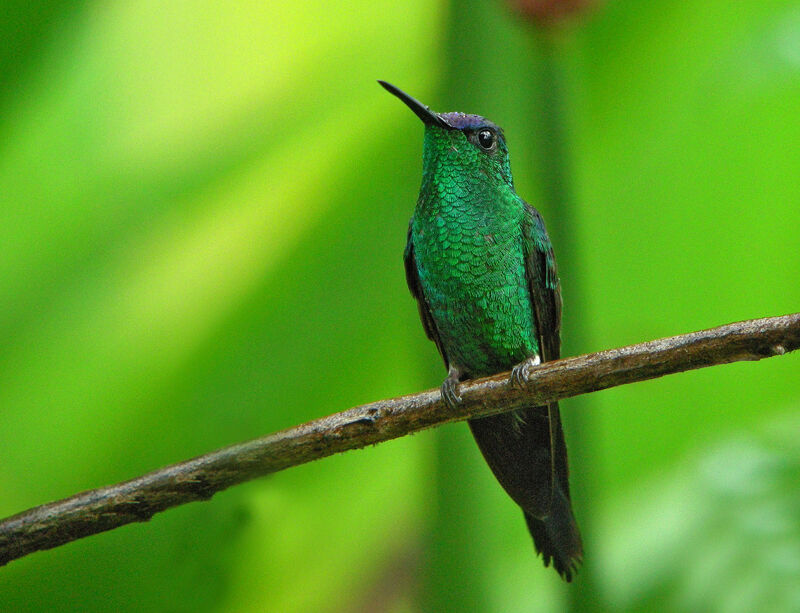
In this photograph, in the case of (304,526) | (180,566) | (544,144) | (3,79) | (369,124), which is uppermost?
(3,79)

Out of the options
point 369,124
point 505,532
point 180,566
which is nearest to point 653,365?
point 180,566

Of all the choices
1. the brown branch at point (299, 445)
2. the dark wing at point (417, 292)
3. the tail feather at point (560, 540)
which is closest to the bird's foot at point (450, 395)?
the brown branch at point (299, 445)

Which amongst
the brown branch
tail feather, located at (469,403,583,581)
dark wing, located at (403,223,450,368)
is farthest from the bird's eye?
the brown branch

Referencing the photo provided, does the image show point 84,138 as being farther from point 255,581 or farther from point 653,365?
Result: point 653,365

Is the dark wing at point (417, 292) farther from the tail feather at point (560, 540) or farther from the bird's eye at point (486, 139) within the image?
the tail feather at point (560, 540)

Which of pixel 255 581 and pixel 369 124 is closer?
pixel 255 581

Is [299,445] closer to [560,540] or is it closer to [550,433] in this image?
[560,540]

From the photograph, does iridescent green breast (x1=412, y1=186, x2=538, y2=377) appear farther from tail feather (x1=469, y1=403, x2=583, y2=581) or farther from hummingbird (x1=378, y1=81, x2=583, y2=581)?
tail feather (x1=469, y1=403, x2=583, y2=581)
